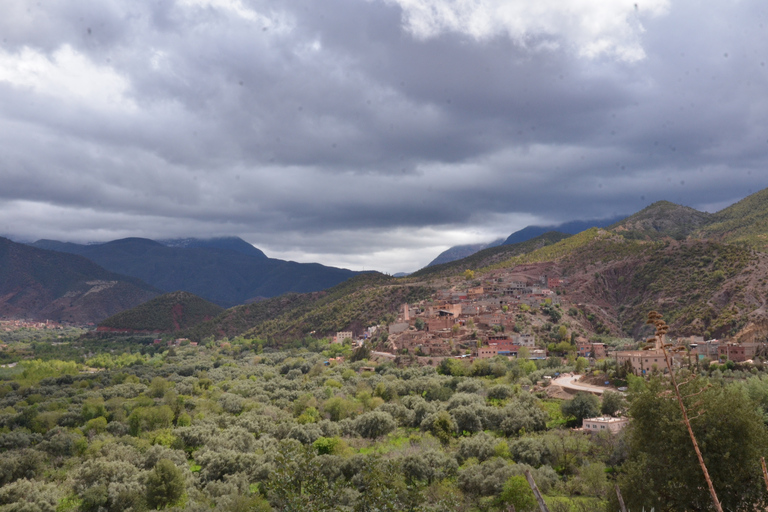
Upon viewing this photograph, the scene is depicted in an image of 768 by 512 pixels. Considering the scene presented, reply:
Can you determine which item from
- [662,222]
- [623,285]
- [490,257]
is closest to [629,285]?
[623,285]

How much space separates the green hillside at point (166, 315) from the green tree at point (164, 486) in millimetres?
115115

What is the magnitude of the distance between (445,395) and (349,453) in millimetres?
15040

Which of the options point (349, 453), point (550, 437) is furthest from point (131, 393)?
point (550, 437)

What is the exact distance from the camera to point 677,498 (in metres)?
16.7

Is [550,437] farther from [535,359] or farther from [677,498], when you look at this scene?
[535,359]

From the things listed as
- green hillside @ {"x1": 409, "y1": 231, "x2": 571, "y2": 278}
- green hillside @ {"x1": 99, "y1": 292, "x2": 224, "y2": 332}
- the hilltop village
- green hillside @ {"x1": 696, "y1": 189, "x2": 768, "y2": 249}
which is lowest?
green hillside @ {"x1": 99, "y1": 292, "x2": 224, "y2": 332}

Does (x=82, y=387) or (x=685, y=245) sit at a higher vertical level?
(x=685, y=245)

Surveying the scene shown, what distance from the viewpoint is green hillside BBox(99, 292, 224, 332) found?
13238 cm

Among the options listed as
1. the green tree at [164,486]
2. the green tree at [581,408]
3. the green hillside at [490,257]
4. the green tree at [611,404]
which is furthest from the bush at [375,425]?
the green hillside at [490,257]

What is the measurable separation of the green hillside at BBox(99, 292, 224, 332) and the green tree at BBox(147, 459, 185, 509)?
11511 cm

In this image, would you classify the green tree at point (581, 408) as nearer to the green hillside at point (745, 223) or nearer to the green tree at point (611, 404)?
the green tree at point (611, 404)

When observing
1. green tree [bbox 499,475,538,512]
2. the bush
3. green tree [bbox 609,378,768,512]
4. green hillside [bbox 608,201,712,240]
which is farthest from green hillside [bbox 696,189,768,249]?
green tree [bbox 609,378,768,512]

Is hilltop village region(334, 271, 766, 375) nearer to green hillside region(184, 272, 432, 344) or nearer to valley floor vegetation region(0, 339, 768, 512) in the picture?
green hillside region(184, 272, 432, 344)

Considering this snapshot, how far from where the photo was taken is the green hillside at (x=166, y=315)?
132 m
